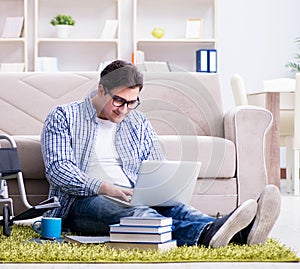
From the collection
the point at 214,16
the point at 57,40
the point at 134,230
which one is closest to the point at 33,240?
the point at 134,230

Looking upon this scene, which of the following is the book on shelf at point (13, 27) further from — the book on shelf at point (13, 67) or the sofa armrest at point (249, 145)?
the sofa armrest at point (249, 145)

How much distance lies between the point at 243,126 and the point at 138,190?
49.4 inches

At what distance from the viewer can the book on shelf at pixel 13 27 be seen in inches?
259

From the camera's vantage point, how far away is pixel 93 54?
6809 mm

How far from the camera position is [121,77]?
8.73 feet

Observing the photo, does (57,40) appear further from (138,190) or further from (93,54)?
(138,190)

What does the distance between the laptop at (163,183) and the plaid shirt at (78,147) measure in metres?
0.18

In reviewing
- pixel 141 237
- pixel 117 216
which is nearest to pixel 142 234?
pixel 141 237

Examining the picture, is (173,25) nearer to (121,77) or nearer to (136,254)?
(121,77)

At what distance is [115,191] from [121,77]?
43 centimetres

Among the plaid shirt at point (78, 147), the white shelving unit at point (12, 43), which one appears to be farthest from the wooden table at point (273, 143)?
the white shelving unit at point (12, 43)

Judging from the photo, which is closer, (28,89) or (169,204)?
(169,204)

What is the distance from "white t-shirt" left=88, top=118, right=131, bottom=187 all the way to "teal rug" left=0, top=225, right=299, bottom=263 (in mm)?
489

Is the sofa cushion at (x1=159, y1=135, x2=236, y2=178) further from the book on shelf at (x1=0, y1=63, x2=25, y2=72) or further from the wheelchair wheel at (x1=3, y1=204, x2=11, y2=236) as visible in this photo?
the book on shelf at (x1=0, y1=63, x2=25, y2=72)
